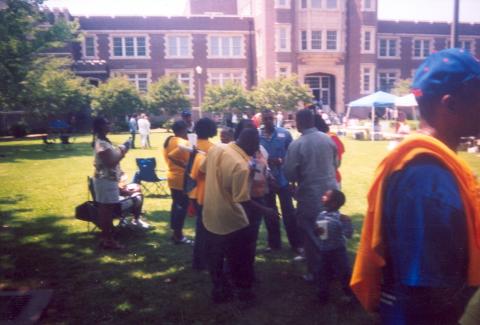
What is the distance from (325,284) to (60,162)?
14841mm

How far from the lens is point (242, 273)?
475cm

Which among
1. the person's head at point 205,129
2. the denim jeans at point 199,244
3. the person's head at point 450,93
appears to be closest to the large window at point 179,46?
the person's head at point 205,129

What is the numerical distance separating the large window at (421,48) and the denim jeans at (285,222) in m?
47.4

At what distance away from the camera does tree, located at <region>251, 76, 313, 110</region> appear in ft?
121

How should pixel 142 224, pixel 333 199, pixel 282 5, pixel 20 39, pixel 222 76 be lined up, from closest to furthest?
pixel 333 199, pixel 142 224, pixel 20 39, pixel 282 5, pixel 222 76

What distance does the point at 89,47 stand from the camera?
4234 cm

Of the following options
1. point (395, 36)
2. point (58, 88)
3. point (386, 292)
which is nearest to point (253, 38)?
point (395, 36)

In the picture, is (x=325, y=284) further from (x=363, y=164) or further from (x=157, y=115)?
(x=157, y=115)

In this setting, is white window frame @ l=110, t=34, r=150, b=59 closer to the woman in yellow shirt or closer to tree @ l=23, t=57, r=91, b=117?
tree @ l=23, t=57, r=91, b=117

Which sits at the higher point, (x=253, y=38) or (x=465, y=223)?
(x=253, y=38)

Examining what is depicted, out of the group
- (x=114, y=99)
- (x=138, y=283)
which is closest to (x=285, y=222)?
(x=138, y=283)

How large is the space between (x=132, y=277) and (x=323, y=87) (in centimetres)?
4136

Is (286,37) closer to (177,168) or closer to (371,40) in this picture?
(371,40)

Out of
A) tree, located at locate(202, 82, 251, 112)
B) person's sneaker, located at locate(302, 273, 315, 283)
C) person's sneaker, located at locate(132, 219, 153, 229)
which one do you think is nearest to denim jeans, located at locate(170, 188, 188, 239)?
person's sneaker, located at locate(132, 219, 153, 229)
